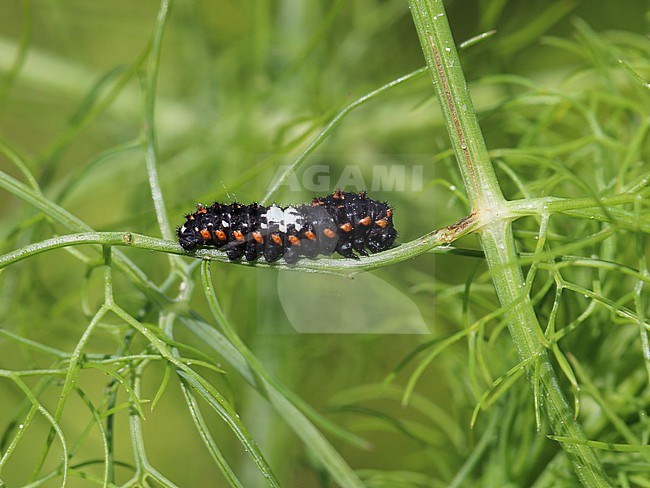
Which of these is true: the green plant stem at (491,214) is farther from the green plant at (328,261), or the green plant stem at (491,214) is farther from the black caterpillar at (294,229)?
the black caterpillar at (294,229)

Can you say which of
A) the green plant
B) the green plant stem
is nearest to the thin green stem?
the green plant

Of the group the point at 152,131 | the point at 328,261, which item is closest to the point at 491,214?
the point at 328,261

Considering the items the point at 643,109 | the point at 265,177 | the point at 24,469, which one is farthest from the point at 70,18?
the point at 643,109

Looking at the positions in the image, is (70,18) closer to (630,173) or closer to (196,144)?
(196,144)

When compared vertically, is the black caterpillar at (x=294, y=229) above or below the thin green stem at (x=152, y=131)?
below

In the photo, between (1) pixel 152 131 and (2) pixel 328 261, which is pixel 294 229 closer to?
(2) pixel 328 261

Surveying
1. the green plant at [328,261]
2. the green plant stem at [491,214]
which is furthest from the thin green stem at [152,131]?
the green plant stem at [491,214]
